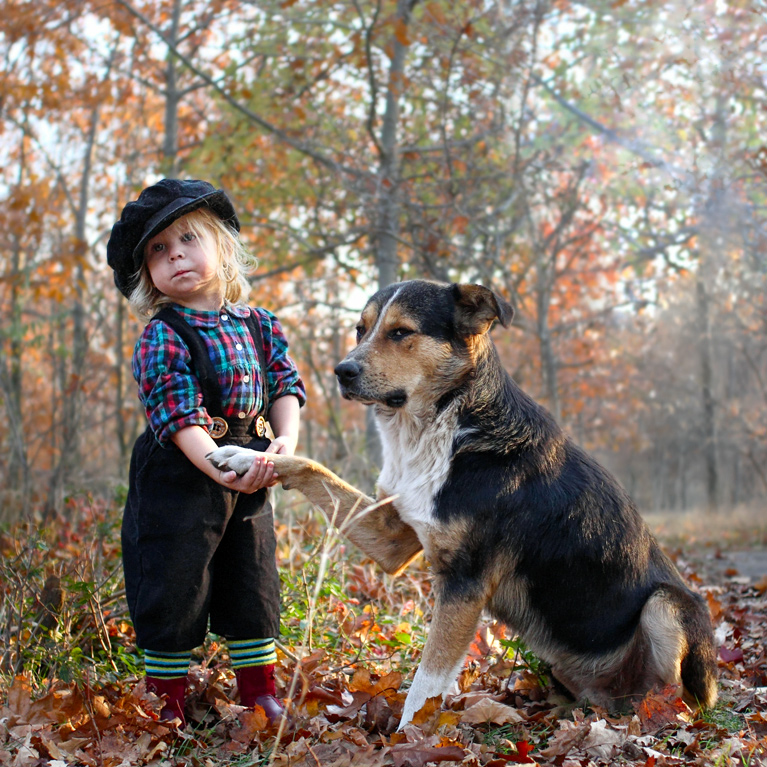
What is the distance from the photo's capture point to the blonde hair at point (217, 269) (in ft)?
10.5

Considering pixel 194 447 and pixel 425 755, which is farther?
pixel 194 447

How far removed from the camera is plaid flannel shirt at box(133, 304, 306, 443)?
291 cm

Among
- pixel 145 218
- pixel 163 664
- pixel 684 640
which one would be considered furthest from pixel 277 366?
pixel 684 640

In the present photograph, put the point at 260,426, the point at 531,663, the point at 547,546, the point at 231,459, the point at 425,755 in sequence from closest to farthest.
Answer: the point at 425,755, the point at 231,459, the point at 547,546, the point at 260,426, the point at 531,663

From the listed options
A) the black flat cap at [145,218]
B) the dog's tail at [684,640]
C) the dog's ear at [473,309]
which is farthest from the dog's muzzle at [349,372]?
the dog's tail at [684,640]

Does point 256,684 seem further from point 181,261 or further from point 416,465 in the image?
point 181,261

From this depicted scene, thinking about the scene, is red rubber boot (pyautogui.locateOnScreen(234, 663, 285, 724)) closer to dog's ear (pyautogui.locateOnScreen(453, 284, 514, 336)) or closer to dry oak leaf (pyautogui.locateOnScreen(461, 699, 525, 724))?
dry oak leaf (pyautogui.locateOnScreen(461, 699, 525, 724))

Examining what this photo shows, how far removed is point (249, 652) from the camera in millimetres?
3146

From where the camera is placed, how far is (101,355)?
→ 47.6 feet

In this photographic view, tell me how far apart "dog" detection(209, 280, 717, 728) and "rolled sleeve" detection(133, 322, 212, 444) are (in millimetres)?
449

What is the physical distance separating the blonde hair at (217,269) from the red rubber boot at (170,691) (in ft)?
5.22

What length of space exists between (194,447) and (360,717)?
4.41 ft

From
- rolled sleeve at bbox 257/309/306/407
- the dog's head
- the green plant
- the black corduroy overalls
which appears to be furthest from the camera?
the green plant

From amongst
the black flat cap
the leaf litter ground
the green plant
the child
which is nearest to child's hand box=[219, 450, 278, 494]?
the child
